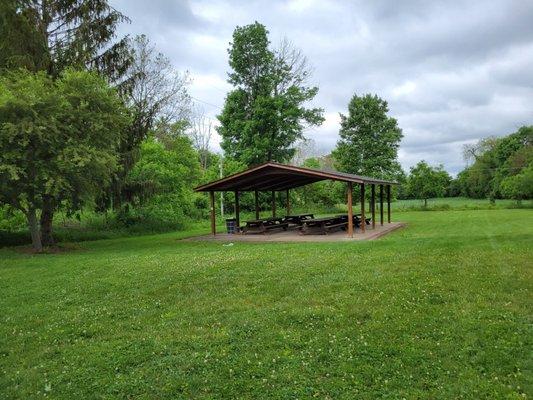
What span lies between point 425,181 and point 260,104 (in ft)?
67.6

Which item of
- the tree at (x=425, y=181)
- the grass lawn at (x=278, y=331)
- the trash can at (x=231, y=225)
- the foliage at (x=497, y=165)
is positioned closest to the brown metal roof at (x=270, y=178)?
the trash can at (x=231, y=225)

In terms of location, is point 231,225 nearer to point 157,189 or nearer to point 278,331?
point 157,189

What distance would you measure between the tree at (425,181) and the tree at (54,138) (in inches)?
1355

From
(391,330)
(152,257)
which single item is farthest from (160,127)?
(391,330)

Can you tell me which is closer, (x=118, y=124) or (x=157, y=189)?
(x=118, y=124)

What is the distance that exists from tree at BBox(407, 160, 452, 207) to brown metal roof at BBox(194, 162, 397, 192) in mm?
23568

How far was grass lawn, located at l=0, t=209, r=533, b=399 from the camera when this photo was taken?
3.86 metres

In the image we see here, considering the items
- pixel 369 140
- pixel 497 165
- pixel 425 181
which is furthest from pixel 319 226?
pixel 497 165

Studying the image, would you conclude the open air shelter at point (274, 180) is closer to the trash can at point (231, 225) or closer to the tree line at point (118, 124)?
the trash can at point (231, 225)

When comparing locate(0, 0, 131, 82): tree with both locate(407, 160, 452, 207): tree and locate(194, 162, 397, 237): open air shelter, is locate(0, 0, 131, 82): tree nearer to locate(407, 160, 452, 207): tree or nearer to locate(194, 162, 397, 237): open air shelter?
locate(194, 162, 397, 237): open air shelter

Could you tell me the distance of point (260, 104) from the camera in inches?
1191

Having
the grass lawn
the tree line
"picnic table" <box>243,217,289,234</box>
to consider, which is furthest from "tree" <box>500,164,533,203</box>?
the grass lawn

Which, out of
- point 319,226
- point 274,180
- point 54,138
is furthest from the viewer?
point 274,180

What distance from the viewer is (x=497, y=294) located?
611 cm
